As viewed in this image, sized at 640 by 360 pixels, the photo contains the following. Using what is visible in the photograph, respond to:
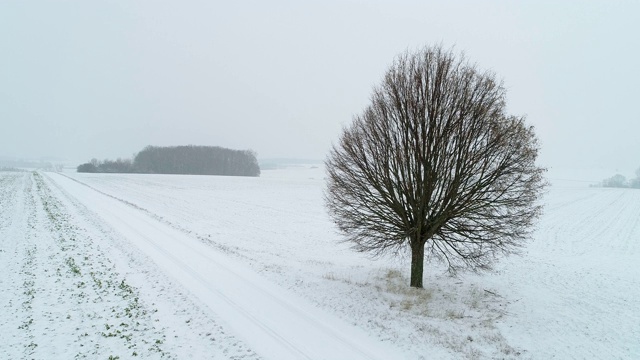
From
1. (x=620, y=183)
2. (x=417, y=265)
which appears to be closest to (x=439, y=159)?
(x=417, y=265)

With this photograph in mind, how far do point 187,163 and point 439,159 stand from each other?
14109 centimetres

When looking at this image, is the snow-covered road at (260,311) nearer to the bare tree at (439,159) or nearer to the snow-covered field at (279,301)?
the snow-covered field at (279,301)

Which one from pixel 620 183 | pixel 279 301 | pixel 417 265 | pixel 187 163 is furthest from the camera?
pixel 620 183

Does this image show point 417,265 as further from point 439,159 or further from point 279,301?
point 279,301

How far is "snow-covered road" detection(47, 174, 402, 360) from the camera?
9.65m

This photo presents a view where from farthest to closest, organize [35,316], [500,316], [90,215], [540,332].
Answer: [90,215], [500,316], [540,332], [35,316]

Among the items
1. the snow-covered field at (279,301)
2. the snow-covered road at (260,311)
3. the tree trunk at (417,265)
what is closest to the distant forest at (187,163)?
the snow-covered field at (279,301)

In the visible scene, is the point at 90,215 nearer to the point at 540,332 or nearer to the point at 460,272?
the point at 460,272

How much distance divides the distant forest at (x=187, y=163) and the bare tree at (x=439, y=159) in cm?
13498

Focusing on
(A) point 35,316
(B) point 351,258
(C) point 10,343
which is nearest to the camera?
(C) point 10,343

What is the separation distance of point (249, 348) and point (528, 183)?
38.6 ft

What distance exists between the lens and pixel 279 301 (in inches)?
516

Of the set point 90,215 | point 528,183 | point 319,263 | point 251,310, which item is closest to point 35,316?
point 251,310

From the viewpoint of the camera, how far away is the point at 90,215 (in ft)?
97.4
